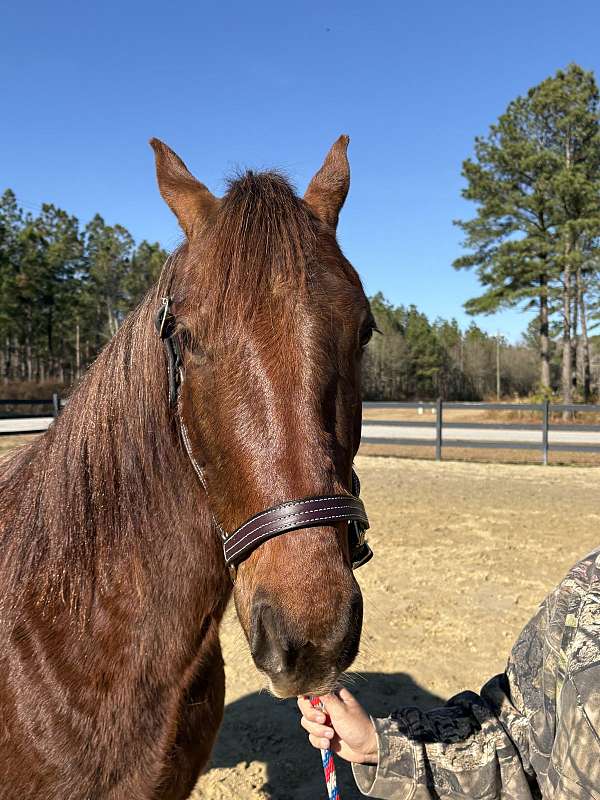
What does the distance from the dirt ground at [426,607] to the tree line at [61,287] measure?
40.7 m

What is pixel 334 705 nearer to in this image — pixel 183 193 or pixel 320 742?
pixel 320 742

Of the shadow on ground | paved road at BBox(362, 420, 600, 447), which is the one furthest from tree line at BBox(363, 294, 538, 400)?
the shadow on ground

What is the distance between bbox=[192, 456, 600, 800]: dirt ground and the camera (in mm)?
3416

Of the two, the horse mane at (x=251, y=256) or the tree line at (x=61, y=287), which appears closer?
the horse mane at (x=251, y=256)

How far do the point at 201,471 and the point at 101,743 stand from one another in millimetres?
819

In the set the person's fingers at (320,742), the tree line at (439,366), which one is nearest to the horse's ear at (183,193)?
the person's fingers at (320,742)

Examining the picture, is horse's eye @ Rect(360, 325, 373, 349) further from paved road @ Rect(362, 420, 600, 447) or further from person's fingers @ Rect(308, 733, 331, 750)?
paved road @ Rect(362, 420, 600, 447)

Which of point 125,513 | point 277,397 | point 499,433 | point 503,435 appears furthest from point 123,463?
point 499,433

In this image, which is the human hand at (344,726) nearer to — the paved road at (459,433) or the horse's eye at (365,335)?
the horse's eye at (365,335)

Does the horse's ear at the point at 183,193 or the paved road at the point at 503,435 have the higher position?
the horse's ear at the point at 183,193

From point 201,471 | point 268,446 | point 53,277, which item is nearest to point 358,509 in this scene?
point 268,446

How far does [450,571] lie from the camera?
629 cm

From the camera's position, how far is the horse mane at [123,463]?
158 cm

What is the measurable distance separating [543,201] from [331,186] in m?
27.9
